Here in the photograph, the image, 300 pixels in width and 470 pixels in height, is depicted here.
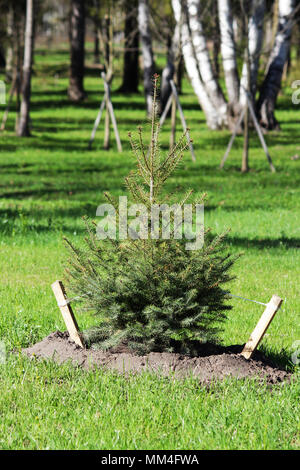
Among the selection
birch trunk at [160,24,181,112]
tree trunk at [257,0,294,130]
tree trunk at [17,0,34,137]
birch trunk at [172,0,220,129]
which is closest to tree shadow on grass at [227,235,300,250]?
tree trunk at [17,0,34,137]

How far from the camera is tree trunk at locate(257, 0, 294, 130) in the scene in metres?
22.2

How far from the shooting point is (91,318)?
644 cm

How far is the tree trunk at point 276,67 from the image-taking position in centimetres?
2219

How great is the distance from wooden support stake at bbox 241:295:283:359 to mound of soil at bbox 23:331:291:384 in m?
0.07

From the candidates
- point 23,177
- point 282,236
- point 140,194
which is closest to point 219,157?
point 23,177

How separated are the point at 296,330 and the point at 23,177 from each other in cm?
1055

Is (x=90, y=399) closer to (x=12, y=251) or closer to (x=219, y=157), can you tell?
(x=12, y=251)

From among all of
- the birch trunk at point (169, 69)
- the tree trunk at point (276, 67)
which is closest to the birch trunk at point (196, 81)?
the birch trunk at point (169, 69)

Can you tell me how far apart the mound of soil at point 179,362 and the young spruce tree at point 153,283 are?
0.08m

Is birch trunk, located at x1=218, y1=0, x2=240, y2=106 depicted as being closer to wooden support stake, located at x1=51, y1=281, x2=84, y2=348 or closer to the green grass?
the green grass

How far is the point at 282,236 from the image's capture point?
Answer: 10.3 meters

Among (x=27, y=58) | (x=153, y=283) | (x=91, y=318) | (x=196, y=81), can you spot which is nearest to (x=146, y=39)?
(x=196, y=81)

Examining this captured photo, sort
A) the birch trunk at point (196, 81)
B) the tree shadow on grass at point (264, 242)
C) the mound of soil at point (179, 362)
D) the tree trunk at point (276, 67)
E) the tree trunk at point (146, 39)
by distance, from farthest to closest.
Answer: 1. the tree trunk at point (146, 39)
2. the tree trunk at point (276, 67)
3. the birch trunk at point (196, 81)
4. the tree shadow on grass at point (264, 242)
5. the mound of soil at point (179, 362)

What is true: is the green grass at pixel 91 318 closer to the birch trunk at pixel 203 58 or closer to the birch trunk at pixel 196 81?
the birch trunk at pixel 203 58
